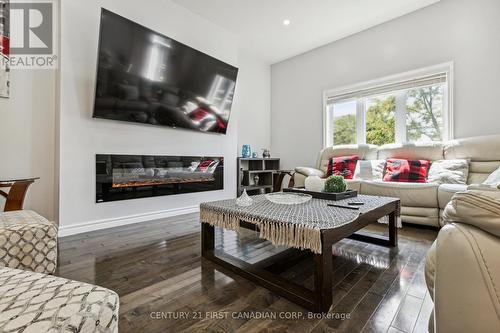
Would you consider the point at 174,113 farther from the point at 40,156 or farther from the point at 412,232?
the point at 412,232

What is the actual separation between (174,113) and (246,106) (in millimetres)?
1783

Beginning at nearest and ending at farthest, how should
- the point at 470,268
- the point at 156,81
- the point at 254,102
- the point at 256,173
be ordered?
the point at 470,268, the point at 156,81, the point at 256,173, the point at 254,102

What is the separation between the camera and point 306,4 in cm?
316

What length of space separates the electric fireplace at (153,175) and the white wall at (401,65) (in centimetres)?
175

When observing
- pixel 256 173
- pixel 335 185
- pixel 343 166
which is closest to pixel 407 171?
pixel 343 166

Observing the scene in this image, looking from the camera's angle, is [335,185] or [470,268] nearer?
[470,268]

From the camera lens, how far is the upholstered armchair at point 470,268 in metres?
0.54

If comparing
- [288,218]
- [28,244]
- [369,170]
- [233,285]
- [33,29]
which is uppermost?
[33,29]

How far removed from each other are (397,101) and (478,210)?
11.6 feet

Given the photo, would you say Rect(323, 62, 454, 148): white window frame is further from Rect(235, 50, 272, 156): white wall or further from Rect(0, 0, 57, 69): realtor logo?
Rect(0, 0, 57, 69): realtor logo

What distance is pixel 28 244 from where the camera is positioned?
1296 millimetres

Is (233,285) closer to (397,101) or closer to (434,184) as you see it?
(434,184)

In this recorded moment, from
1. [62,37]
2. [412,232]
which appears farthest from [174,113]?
[412,232]

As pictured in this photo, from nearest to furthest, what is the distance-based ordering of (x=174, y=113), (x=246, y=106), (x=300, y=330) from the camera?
(x=300, y=330) < (x=174, y=113) < (x=246, y=106)
